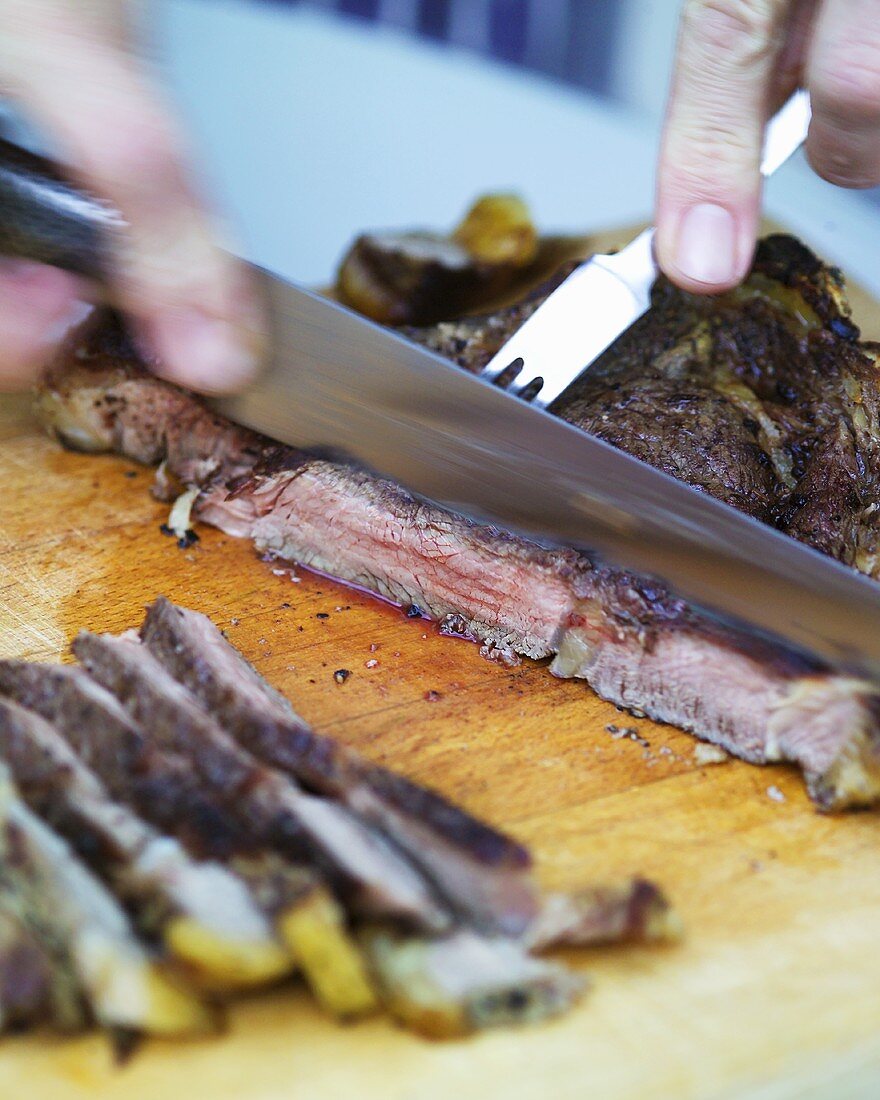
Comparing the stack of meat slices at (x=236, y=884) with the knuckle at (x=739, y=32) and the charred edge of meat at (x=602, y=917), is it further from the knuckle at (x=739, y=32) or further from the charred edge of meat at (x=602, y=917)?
the knuckle at (x=739, y=32)

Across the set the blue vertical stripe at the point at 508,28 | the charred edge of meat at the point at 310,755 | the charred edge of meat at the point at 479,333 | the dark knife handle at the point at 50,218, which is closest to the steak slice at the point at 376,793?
the charred edge of meat at the point at 310,755

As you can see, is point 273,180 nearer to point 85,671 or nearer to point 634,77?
point 634,77

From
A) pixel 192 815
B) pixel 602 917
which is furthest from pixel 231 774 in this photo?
pixel 602 917

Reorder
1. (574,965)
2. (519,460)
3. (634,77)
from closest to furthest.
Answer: (574,965), (519,460), (634,77)

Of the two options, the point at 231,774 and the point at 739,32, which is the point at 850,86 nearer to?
the point at 739,32

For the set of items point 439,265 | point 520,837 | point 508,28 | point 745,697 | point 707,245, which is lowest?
point 520,837

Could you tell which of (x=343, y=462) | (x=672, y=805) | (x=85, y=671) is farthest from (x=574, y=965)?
(x=343, y=462)
